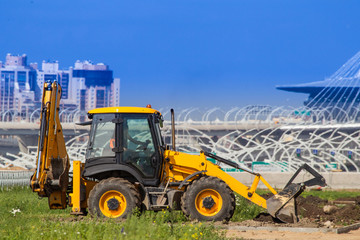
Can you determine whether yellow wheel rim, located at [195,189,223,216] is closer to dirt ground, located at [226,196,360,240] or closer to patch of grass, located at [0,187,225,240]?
dirt ground, located at [226,196,360,240]

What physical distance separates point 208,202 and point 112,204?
1868 mm

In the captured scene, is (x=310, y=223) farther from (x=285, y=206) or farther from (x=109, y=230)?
(x=109, y=230)

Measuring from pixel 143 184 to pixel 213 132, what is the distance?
84.5 meters

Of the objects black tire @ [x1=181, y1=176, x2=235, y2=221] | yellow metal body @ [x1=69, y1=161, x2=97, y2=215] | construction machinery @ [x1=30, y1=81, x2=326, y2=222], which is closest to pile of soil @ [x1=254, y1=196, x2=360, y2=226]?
construction machinery @ [x1=30, y1=81, x2=326, y2=222]

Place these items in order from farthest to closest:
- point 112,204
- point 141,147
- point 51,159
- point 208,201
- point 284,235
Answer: point 51,159
point 141,147
point 208,201
point 112,204
point 284,235

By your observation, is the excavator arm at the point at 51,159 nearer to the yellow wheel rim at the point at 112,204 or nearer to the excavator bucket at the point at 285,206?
the yellow wheel rim at the point at 112,204

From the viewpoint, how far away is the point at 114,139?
1299cm

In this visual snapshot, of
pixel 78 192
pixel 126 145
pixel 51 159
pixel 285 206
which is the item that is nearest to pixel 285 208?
pixel 285 206

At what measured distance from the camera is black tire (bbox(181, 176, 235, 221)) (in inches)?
507

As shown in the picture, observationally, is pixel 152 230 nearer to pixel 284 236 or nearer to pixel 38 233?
pixel 38 233

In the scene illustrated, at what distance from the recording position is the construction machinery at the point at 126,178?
12.8 metres

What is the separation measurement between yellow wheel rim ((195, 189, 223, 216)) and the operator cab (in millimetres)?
915

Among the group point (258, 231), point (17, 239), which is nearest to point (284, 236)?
point (258, 231)

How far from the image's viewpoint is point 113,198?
42.0 feet
